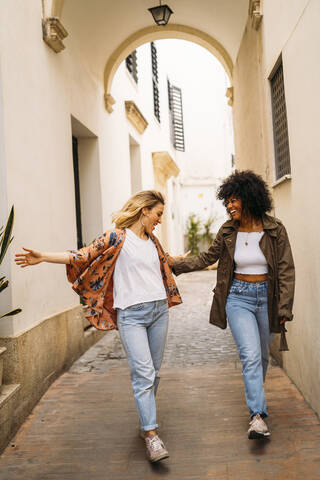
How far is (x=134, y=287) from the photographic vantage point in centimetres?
352

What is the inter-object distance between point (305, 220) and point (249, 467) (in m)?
1.99

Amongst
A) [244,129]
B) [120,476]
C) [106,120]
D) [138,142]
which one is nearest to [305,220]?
[120,476]

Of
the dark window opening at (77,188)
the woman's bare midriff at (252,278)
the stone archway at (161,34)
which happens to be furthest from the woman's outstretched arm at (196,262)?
the stone archway at (161,34)

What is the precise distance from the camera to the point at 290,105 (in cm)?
461

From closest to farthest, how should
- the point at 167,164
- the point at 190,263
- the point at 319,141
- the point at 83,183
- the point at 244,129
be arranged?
the point at 319,141 < the point at 190,263 < the point at 244,129 < the point at 83,183 < the point at 167,164

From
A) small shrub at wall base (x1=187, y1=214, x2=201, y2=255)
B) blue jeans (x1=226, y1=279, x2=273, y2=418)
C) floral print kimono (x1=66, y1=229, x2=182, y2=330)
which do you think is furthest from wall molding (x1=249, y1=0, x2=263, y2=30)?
small shrub at wall base (x1=187, y1=214, x2=201, y2=255)

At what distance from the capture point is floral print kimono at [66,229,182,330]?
11.6 ft

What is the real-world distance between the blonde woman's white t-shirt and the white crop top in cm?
61

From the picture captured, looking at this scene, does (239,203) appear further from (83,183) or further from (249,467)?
(83,183)

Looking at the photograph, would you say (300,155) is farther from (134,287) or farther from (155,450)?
(155,450)

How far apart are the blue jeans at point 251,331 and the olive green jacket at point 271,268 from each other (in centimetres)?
6

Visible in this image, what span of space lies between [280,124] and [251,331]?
104 inches

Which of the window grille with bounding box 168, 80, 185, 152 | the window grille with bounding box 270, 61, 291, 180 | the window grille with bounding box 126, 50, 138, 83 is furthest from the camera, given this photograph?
the window grille with bounding box 168, 80, 185, 152

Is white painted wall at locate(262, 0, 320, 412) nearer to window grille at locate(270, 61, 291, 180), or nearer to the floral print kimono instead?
window grille at locate(270, 61, 291, 180)
